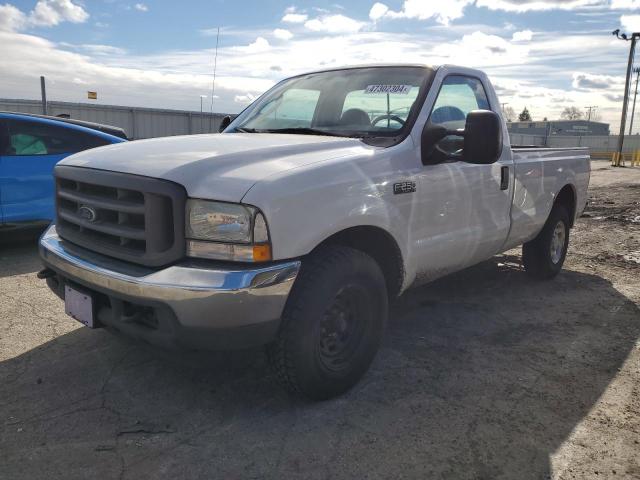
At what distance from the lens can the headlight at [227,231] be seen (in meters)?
2.42

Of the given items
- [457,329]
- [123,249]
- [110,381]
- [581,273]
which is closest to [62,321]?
[110,381]

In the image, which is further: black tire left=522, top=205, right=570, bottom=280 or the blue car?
the blue car

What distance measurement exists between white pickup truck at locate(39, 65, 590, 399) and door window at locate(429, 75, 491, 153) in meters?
0.02

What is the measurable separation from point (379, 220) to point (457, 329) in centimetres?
158

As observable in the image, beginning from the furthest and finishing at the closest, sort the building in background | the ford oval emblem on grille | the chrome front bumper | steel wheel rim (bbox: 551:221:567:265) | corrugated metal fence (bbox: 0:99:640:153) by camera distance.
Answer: the building in background < corrugated metal fence (bbox: 0:99:640:153) < steel wheel rim (bbox: 551:221:567:265) < the ford oval emblem on grille < the chrome front bumper

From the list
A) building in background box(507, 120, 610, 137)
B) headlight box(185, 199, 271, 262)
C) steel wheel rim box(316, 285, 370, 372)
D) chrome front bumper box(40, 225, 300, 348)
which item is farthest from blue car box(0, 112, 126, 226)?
building in background box(507, 120, 610, 137)

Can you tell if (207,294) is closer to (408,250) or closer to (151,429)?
(151,429)

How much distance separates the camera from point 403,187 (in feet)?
10.4

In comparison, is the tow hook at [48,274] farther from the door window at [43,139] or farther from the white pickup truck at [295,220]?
the door window at [43,139]

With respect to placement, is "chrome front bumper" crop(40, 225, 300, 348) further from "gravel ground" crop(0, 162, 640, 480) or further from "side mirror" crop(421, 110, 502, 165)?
"side mirror" crop(421, 110, 502, 165)

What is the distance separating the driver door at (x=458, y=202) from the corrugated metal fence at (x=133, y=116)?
14318 mm

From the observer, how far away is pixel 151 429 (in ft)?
8.82

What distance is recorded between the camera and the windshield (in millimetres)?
3500

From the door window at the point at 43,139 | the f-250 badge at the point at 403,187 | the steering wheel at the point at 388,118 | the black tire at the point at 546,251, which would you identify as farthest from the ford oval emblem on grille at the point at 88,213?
the black tire at the point at 546,251
